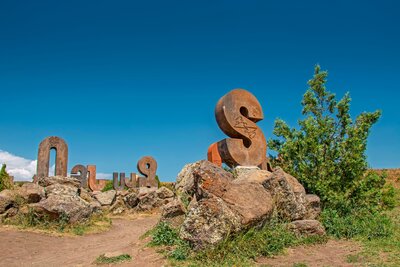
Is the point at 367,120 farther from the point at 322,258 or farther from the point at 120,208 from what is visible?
the point at 120,208

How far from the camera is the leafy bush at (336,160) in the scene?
34.5 feet

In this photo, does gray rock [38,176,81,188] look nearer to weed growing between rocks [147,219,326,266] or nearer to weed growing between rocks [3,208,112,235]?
weed growing between rocks [3,208,112,235]

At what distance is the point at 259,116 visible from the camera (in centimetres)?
1217

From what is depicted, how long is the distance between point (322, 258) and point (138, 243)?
4.00 m

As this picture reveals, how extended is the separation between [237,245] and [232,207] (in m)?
0.68

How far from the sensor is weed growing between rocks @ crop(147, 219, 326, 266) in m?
6.50

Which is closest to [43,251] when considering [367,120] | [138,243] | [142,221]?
[138,243]

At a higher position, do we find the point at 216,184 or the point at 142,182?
the point at 142,182

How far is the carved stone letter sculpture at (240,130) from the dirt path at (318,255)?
3.83m

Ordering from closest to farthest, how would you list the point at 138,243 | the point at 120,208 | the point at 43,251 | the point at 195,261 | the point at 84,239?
the point at 195,261
the point at 138,243
the point at 43,251
the point at 84,239
the point at 120,208

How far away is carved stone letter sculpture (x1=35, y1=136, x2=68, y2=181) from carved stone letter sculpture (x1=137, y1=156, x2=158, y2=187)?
751 centimetres

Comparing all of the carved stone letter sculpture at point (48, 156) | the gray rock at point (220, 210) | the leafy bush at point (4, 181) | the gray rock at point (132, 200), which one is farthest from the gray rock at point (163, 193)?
the gray rock at point (220, 210)

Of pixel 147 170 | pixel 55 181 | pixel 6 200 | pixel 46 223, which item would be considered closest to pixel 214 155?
pixel 46 223

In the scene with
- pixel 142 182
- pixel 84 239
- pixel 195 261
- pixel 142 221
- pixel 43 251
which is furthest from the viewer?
pixel 142 182
